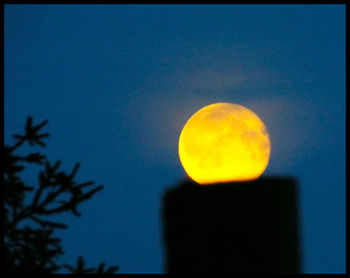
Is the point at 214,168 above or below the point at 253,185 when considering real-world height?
above

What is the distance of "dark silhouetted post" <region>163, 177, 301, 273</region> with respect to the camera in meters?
2.37

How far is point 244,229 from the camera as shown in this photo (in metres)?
2.37

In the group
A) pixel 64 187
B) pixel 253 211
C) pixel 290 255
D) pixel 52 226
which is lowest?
pixel 290 255

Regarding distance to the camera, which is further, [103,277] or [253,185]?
[103,277]

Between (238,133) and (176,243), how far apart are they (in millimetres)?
5989

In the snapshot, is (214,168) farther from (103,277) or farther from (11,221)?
(11,221)

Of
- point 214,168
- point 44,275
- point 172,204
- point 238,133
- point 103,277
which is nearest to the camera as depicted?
point 172,204

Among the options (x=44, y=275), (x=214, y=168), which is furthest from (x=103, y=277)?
(x=214, y=168)

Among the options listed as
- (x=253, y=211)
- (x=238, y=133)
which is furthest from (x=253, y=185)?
(x=238, y=133)

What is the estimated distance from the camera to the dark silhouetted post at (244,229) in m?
2.37

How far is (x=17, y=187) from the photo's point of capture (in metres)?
6.32

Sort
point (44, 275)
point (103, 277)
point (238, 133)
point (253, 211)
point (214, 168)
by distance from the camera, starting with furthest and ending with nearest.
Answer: point (238, 133)
point (103, 277)
point (44, 275)
point (214, 168)
point (253, 211)

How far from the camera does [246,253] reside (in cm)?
237

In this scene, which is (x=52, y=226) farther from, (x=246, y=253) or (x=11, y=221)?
(x=246, y=253)
